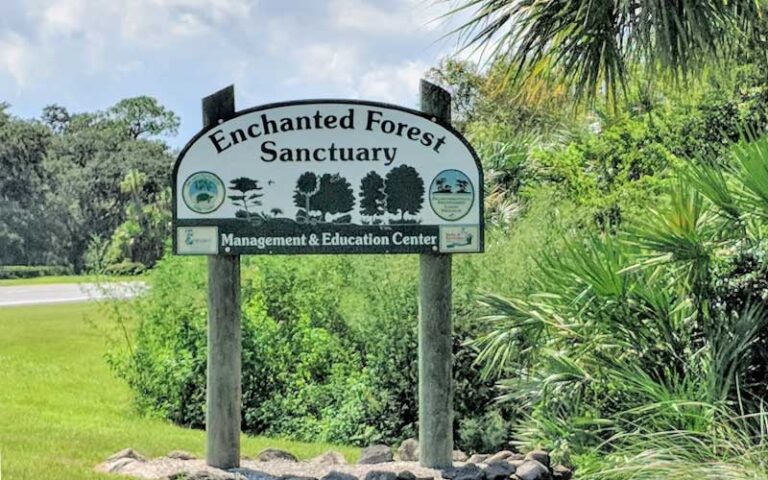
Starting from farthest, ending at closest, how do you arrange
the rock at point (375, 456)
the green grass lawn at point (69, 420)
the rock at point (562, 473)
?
Answer: the rock at point (375, 456), the green grass lawn at point (69, 420), the rock at point (562, 473)

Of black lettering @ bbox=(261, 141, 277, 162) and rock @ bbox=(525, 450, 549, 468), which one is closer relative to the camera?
rock @ bbox=(525, 450, 549, 468)

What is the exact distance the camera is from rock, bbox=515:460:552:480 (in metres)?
5.84

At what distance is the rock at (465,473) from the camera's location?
5.99 meters

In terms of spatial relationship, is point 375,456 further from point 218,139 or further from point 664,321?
point 218,139

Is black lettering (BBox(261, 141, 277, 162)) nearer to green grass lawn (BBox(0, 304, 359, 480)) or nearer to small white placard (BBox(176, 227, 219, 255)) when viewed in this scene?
small white placard (BBox(176, 227, 219, 255))

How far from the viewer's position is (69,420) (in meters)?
8.35

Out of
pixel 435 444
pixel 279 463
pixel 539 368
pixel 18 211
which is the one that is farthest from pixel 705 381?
pixel 18 211

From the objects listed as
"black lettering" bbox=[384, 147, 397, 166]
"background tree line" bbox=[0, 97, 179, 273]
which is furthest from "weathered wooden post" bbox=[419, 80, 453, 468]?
"background tree line" bbox=[0, 97, 179, 273]

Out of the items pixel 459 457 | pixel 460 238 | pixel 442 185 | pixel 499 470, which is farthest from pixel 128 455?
pixel 442 185

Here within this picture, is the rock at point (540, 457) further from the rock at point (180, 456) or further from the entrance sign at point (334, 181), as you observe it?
the rock at point (180, 456)

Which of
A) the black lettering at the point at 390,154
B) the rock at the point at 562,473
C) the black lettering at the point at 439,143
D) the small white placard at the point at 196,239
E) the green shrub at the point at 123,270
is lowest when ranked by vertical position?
the rock at the point at 562,473

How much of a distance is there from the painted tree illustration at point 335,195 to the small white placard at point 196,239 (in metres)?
0.80

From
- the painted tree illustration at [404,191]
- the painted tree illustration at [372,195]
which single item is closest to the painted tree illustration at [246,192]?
the painted tree illustration at [372,195]

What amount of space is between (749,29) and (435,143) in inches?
110
